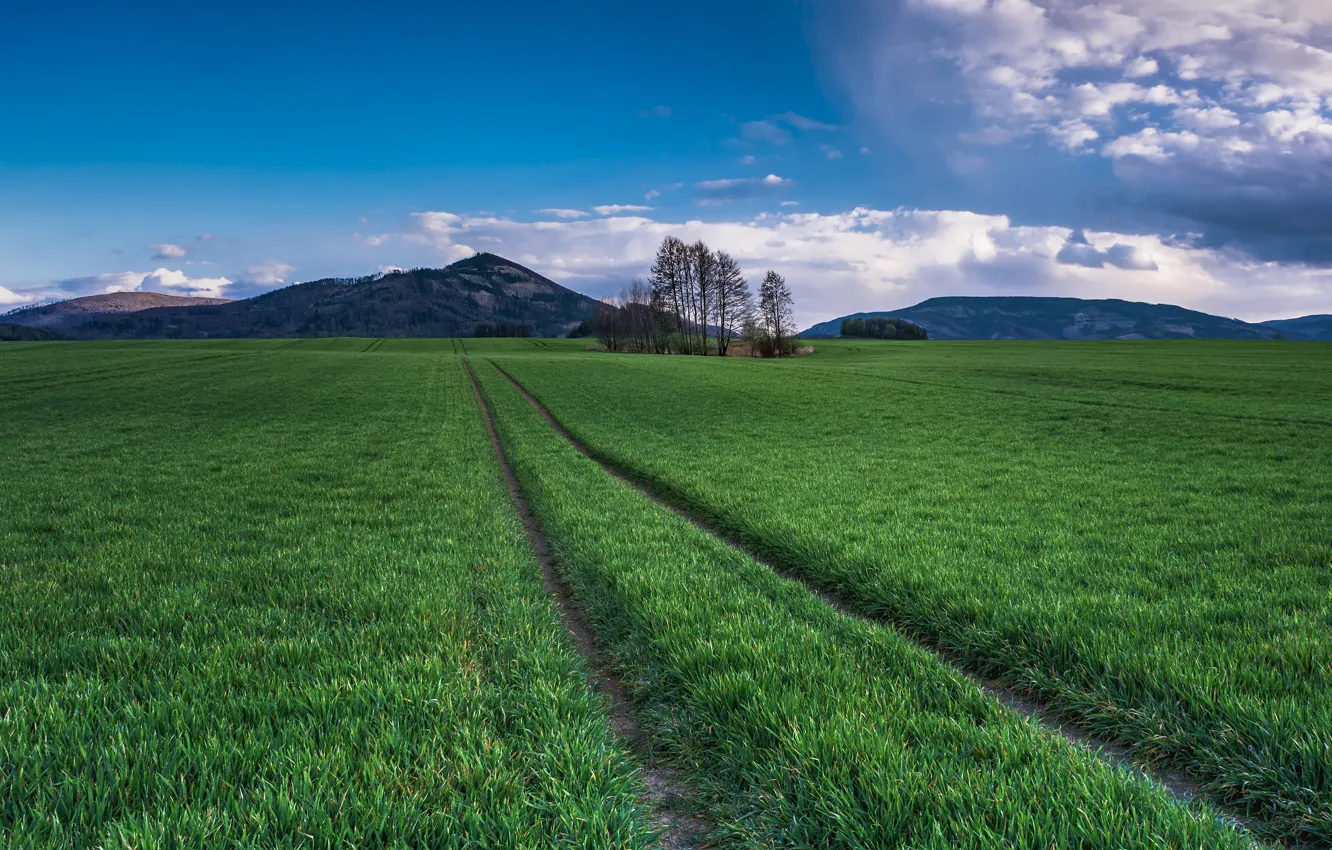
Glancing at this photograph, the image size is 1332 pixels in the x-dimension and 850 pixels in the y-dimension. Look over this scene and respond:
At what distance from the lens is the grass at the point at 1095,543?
449 centimetres

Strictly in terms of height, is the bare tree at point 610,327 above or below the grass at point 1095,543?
above

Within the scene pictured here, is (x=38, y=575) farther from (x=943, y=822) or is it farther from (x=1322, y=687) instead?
(x=1322, y=687)

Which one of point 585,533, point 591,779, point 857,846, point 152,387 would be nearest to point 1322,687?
point 857,846

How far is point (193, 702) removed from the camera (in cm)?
450

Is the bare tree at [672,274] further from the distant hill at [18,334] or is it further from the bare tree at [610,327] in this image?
the distant hill at [18,334]

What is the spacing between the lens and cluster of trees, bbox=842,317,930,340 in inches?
6491

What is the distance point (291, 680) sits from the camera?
498 centimetres

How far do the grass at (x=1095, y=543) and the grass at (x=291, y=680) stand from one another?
371 centimetres

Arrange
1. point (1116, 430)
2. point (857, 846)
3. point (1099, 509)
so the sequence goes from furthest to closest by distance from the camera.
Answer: point (1116, 430) < point (1099, 509) < point (857, 846)

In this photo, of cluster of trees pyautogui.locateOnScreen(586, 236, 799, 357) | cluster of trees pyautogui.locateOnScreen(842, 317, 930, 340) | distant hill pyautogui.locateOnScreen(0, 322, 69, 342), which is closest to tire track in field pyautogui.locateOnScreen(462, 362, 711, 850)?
cluster of trees pyautogui.locateOnScreen(586, 236, 799, 357)

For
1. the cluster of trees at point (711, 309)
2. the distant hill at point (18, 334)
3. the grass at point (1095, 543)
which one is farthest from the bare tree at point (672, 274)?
the distant hill at point (18, 334)

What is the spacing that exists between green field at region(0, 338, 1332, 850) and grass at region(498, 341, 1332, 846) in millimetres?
48

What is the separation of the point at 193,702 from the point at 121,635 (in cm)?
210

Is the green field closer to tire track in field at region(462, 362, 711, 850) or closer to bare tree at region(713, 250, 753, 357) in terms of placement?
tire track in field at region(462, 362, 711, 850)
